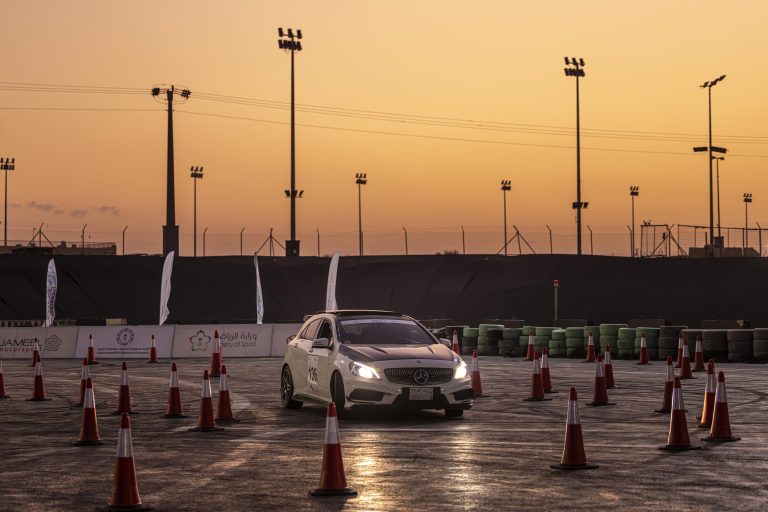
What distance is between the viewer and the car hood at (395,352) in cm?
1772

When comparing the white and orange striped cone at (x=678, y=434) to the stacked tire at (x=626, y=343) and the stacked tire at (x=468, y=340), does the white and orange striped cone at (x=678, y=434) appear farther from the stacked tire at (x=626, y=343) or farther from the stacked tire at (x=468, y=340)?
the stacked tire at (x=468, y=340)

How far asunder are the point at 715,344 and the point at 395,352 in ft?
58.9

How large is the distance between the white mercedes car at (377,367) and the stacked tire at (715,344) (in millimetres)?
16149

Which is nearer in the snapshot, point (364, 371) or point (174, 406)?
point (364, 371)

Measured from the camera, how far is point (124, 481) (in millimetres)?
9891

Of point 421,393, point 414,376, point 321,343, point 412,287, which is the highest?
point 412,287

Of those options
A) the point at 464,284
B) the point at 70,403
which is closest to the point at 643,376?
the point at 70,403

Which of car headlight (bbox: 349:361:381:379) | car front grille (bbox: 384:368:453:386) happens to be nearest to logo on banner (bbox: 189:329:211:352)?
car headlight (bbox: 349:361:381:379)

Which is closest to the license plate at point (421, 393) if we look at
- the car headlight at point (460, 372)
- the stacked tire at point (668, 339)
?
the car headlight at point (460, 372)

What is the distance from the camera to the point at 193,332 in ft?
136

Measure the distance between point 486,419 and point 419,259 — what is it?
4625 cm

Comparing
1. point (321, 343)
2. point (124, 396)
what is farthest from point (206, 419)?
point (124, 396)

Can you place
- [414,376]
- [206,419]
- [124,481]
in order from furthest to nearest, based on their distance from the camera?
[414,376]
[206,419]
[124,481]

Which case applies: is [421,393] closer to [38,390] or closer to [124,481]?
[124,481]
